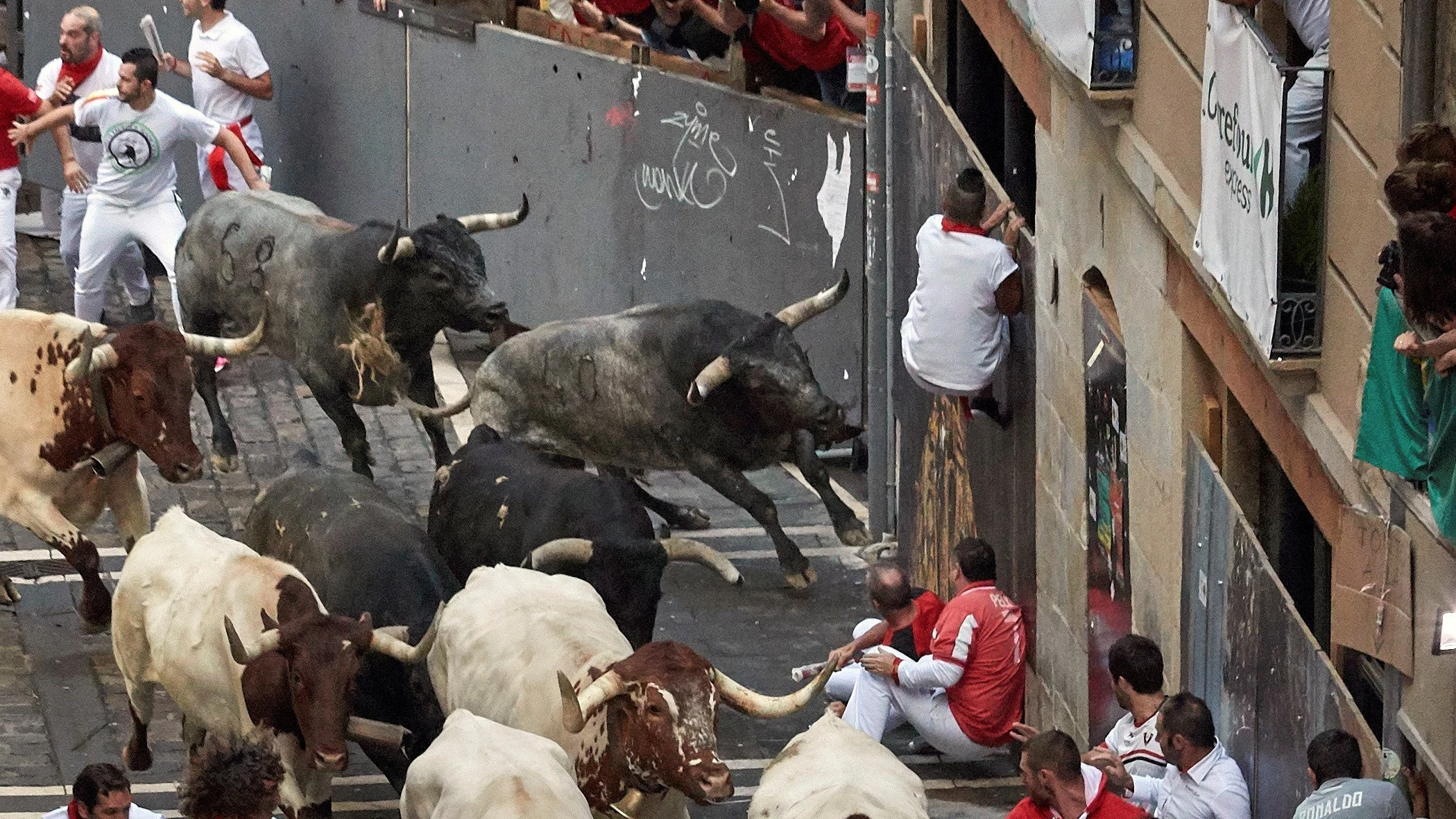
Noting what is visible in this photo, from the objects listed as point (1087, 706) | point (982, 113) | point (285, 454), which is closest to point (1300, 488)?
point (1087, 706)

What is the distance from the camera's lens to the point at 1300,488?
769 centimetres

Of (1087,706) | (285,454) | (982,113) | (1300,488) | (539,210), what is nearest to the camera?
(1300,488)

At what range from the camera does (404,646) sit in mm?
9422

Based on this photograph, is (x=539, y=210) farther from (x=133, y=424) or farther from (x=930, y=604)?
(x=930, y=604)

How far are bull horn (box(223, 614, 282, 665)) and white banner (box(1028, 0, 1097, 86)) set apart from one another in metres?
3.73

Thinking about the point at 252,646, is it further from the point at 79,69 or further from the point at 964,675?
the point at 79,69

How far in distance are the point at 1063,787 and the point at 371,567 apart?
3.56 metres

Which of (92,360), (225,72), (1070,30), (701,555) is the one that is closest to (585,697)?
(701,555)

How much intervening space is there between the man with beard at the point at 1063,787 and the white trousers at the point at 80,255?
35.1 ft

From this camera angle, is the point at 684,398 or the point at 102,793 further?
the point at 684,398

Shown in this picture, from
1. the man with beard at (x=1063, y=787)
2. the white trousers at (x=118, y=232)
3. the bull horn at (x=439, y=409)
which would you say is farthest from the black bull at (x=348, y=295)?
the man with beard at (x=1063, y=787)

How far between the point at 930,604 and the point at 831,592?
236 cm

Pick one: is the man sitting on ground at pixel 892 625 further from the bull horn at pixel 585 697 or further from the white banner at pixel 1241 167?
the white banner at pixel 1241 167

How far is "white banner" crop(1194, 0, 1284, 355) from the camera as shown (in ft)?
23.5
